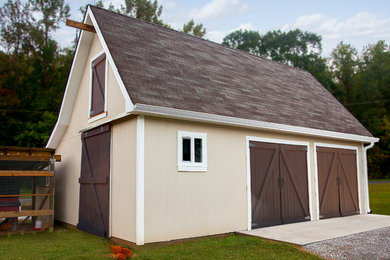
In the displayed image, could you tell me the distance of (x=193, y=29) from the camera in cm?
3416

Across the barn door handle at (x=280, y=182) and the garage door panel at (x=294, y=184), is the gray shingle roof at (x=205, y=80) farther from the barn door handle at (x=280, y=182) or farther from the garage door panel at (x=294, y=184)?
the barn door handle at (x=280, y=182)

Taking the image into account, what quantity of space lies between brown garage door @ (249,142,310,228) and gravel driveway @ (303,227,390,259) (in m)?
1.83

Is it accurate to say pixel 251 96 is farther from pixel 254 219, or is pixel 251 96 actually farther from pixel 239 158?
pixel 254 219

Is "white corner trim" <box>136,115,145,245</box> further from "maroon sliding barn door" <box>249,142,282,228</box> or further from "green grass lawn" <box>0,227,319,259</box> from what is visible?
"maroon sliding barn door" <box>249,142,282,228</box>

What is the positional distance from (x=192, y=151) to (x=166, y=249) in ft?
6.57

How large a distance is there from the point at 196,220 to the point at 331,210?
5.01 meters

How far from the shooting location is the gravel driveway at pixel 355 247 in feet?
19.6

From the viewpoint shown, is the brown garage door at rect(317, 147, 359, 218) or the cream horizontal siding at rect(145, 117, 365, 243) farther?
the brown garage door at rect(317, 147, 359, 218)

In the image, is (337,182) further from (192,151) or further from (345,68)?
(345,68)

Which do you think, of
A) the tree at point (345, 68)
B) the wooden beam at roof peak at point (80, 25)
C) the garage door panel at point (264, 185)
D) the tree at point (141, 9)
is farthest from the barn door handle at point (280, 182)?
the tree at point (345, 68)

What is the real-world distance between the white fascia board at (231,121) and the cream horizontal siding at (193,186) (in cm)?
25

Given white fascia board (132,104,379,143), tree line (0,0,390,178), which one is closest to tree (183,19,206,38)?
tree line (0,0,390,178)

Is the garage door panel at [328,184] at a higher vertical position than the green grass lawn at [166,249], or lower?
higher

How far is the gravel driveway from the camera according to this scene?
5.98 meters
